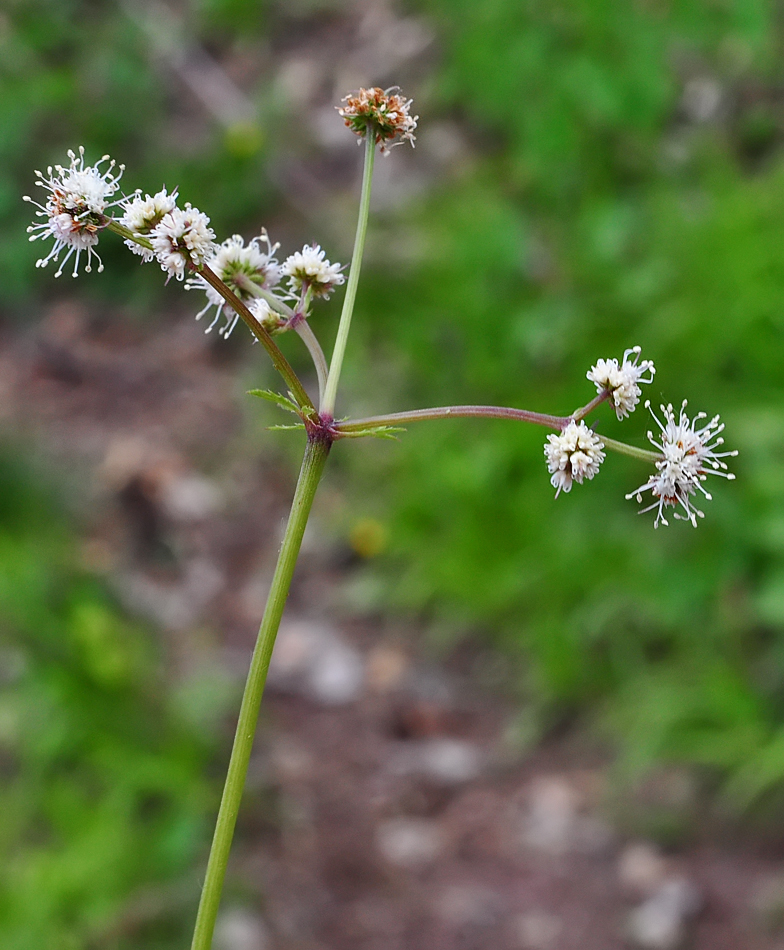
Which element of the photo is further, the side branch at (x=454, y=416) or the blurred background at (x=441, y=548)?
the blurred background at (x=441, y=548)

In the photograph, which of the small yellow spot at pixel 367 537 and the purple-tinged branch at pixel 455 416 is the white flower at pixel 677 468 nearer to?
the purple-tinged branch at pixel 455 416

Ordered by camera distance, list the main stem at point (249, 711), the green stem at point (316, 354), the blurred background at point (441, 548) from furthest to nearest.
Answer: the blurred background at point (441, 548)
the green stem at point (316, 354)
the main stem at point (249, 711)

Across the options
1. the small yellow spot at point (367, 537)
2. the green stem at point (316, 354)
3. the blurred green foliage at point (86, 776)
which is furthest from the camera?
the small yellow spot at point (367, 537)

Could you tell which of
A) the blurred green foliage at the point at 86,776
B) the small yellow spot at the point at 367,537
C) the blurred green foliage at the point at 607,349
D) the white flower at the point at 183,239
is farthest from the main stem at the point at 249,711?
the small yellow spot at the point at 367,537

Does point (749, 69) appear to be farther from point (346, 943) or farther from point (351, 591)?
point (346, 943)

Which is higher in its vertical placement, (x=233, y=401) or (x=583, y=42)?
(x=583, y=42)

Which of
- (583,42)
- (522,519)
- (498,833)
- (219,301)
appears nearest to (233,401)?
(522,519)

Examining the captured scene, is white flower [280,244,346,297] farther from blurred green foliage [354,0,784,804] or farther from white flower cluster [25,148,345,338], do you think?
blurred green foliage [354,0,784,804]
